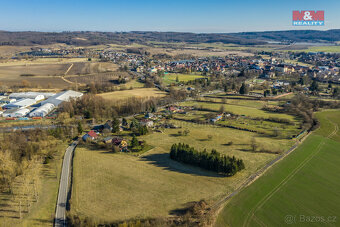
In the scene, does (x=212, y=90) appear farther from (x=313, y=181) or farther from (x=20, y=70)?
(x=20, y=70)

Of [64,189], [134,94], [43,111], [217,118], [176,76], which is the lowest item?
[64,189]

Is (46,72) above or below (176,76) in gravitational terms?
above

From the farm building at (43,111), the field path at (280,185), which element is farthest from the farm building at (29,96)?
the field path at (280,185)

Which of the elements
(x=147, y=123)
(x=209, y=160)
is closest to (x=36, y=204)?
(x=209, y=160)

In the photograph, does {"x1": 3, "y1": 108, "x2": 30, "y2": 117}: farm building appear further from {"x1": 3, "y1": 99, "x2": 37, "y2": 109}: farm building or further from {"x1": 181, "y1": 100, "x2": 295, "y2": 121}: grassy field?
{"x1": 181, "y1": 100, "x2": 295, "y2": 121}: grassy field

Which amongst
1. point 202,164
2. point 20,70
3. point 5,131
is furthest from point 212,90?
point 20,70

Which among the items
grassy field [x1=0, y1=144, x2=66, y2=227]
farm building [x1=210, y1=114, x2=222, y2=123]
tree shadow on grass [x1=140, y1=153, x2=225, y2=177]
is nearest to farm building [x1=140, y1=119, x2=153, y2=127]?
tree shadow on grass [x1=140, y1=153, x2=225, y2=177]

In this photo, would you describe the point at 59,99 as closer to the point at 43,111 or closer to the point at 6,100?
the point at 43,111
